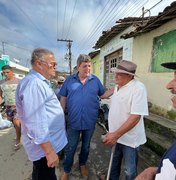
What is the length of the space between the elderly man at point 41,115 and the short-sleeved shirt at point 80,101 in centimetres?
59

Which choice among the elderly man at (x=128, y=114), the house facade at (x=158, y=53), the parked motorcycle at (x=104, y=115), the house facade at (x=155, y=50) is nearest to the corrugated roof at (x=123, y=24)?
the house facade at (x=155, y=50)

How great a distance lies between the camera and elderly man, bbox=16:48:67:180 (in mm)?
1746

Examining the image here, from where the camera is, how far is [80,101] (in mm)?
2734

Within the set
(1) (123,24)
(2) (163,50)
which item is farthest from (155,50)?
(1) (123,24)

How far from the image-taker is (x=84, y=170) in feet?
10.3

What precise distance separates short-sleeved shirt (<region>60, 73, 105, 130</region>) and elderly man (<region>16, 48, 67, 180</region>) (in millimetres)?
593

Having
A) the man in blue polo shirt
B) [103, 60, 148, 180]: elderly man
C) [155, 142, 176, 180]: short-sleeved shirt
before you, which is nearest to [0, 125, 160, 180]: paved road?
the man in blue polo shirt

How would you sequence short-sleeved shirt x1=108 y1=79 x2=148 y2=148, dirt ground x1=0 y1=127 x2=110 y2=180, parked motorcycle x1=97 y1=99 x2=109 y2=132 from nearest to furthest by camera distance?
short-sleeved shirt x1=108 y1=79 x2=148 y2=148 → dirt ground x1=0 y1=127 x2=110 y2=180 → parked motorcycle x1=97 y1=99 x2=109 y2=132

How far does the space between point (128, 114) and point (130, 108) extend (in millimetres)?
87

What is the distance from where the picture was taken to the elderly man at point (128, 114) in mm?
2061

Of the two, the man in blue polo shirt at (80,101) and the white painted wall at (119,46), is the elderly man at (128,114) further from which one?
the white painted wall at (119,46)

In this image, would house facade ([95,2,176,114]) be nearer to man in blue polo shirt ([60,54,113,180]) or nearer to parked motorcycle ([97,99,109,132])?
parked motorcycle ([97,99,109,132])

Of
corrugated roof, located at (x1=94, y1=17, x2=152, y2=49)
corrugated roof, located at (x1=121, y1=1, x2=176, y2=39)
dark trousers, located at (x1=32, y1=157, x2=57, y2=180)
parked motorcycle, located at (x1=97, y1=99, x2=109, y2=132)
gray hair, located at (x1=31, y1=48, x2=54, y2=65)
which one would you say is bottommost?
parked motorcycle, located at (x1=97, y1=99, x2=109, y2=132)

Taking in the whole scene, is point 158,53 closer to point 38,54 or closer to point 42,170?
point 38,54
